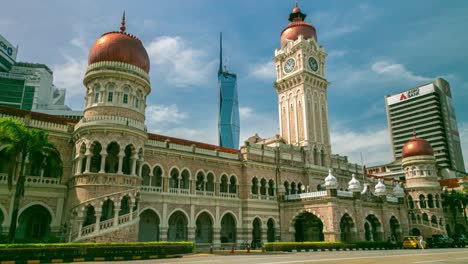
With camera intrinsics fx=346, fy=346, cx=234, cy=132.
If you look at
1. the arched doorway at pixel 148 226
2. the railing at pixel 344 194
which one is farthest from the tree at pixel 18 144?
the railing at pixel 344 194

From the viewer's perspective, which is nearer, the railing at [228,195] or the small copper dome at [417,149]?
the railing at [228,195]

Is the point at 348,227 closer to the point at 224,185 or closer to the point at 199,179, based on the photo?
the point at 224,185

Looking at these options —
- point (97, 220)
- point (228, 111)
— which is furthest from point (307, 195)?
point (228, 111)

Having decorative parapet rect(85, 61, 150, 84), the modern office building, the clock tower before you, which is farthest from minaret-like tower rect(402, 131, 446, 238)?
the modern office building

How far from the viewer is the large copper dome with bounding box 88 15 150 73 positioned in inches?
1099

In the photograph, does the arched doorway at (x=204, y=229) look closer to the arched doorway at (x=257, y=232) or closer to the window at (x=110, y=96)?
the arched doorway at (x=257, y=232)

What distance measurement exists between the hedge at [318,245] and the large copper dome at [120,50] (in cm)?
1852

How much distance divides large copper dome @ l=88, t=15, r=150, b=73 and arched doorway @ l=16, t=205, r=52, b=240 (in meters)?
12.3

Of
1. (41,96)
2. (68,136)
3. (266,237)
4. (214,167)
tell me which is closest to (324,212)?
(266,237)

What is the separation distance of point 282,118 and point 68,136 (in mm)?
28954

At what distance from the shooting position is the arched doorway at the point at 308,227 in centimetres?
3815

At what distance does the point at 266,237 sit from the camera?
36.9 meters

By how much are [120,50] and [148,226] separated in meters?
15.4

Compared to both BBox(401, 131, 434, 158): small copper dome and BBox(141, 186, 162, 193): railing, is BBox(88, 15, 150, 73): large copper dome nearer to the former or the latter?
BBox(141, 186, 162, 193): railing
